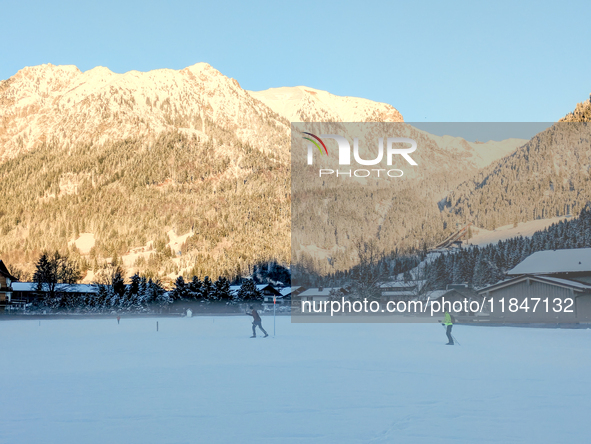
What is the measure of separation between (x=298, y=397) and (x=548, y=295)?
33608 millimetres

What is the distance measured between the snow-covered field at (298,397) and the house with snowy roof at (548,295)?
21.6 meters

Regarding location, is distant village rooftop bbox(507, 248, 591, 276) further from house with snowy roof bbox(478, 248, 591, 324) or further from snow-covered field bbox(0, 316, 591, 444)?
snow-covered field bbox(0, 316, 591, 444)

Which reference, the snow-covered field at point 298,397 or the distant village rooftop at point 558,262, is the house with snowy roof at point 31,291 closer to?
the distant village rooftop at point 558,262

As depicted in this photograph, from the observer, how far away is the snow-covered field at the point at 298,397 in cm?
757

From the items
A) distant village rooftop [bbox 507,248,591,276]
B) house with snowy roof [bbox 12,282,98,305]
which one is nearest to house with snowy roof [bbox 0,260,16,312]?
house with snowy roof [bbox 12,282,98,305]

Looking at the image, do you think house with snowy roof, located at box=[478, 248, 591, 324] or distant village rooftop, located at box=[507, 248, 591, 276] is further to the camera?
distant village rooftop, located at box=[507, 248, 591, 276]

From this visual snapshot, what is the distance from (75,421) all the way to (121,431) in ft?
3.53

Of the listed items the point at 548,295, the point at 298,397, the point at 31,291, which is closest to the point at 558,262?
the point at 548,295

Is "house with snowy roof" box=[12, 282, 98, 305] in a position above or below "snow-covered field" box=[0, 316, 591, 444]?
below

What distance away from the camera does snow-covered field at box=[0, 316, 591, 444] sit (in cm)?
757

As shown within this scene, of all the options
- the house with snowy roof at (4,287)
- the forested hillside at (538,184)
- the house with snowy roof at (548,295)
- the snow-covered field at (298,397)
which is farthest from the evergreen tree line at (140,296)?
the forested hillside at (538,184)

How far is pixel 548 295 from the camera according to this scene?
127 ft

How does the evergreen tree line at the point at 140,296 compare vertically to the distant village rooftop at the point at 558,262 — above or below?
below

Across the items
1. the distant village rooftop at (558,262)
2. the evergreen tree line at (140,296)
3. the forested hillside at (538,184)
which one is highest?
the forested hillside at (538,184)
